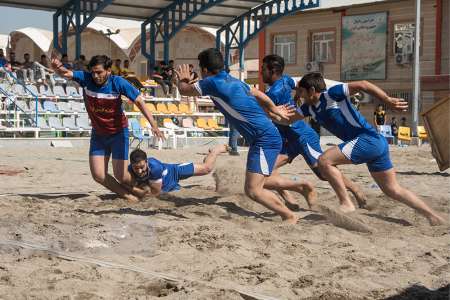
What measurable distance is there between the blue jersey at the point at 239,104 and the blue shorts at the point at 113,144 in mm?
1554

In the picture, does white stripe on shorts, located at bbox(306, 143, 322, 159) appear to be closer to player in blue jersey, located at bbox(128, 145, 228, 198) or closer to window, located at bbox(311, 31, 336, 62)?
player in blue jersey, located at bbox(128, 145, 228, 198)

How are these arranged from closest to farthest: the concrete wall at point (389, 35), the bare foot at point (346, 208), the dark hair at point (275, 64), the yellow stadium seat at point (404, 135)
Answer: the bare foot at point (346, 208) → the dark hair at point (275, 64) → the yellow stadium seat at point (404, 135) → the concrete wall at point (389, 35)

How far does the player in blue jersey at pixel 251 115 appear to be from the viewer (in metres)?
6.38

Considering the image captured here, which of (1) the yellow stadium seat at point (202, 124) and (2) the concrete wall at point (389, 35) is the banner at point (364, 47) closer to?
(2) the concrete wall at point (389, 35)

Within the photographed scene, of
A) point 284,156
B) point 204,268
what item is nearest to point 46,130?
point 284,156

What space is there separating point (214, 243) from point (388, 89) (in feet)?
99.1

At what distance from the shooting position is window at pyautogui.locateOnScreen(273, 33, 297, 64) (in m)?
37.9

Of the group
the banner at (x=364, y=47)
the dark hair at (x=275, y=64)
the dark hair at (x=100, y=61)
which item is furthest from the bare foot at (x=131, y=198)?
the banner at (x=364, y=47)

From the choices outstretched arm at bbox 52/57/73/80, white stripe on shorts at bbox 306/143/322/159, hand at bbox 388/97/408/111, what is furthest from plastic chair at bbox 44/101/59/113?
hand at bbox 388/97/408/111

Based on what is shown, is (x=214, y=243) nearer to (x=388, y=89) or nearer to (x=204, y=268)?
(x=204, y=268)

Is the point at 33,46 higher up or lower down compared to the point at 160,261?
higher up

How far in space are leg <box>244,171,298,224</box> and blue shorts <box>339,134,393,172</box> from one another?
2.79ft

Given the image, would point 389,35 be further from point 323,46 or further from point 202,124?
point 202,124

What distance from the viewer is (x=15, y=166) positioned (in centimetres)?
1230
